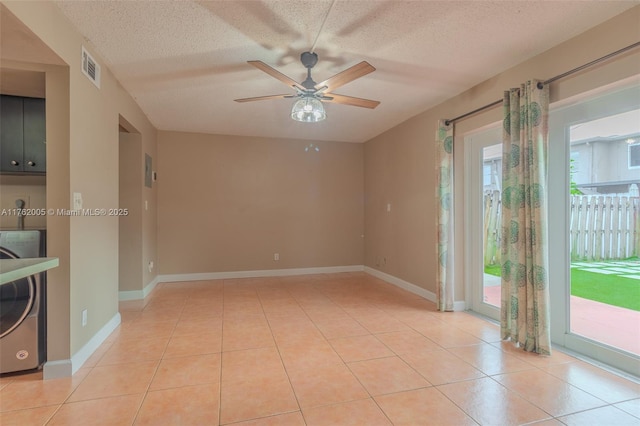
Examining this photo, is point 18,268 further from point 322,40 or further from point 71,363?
point 322,40

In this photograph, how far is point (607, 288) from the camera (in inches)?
99.3

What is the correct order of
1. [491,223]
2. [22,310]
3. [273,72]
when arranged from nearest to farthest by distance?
[22,310] < [273,72] < [491,223]

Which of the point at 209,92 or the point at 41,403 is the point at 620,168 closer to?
the point at 209,92

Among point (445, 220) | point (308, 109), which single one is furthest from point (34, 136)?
point (445, 220)

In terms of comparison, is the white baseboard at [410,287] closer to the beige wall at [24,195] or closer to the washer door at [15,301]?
the washer door at [15,301]

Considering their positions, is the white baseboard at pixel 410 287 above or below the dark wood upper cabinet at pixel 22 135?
below

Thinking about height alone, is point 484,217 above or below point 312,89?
below

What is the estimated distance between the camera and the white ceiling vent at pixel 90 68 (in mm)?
2428

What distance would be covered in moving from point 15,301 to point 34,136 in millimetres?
1355

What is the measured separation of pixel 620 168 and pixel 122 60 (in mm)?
4286

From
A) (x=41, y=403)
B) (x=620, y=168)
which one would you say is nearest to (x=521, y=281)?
(x=620, y=168)

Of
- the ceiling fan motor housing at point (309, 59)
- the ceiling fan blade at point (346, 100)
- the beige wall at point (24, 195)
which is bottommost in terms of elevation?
the beige wall at point (24, 195)

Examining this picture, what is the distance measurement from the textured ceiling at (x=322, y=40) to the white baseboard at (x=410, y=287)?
2.53m

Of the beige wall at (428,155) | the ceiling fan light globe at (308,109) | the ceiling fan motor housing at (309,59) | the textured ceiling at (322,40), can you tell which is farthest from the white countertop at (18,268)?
the beige wall at (428,155)
